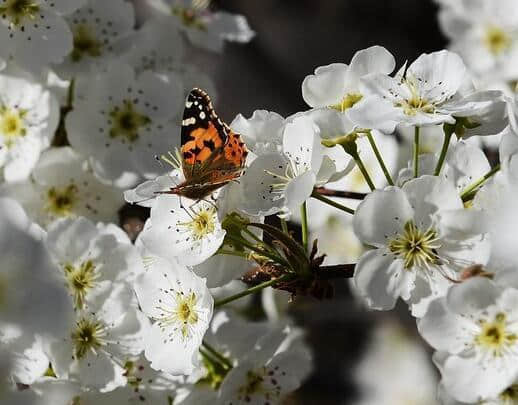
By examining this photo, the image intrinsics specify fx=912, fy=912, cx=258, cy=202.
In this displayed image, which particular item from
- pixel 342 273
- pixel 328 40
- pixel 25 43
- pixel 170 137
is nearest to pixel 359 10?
pixel 328 40

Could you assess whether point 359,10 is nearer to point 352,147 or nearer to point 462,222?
point 352,147

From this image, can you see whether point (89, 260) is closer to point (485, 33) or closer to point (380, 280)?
point (380, 280)

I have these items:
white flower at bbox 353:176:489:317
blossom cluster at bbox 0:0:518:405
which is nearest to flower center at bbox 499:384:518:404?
blossom cluster at bbox 0:0:518:405

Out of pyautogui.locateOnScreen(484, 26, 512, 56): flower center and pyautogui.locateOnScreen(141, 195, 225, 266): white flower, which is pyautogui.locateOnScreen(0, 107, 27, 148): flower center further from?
pyautogui.locateOnScreen(484, 26, 512, 56): flower center

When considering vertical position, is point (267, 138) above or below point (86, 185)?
above

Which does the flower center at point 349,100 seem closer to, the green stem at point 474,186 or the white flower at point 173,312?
the green stem at point 474,186
